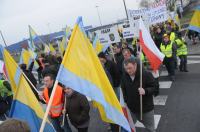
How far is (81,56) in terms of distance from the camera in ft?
13.3

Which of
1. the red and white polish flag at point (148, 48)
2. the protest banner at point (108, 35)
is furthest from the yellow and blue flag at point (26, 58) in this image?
the red and white polish flag at point (148, 48)

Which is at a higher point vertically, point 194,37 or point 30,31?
point 30,31

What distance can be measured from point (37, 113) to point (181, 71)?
8.79 m

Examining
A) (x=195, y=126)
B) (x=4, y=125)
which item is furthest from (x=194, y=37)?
(x=4, y=125)

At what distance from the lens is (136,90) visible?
17.5 ft

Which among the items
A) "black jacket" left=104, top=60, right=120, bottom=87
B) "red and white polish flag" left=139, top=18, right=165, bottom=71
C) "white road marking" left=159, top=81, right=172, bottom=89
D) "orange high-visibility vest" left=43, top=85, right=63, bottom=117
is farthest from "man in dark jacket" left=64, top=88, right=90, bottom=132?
"white road marking" left=159, top=81, right=172, bottom=89

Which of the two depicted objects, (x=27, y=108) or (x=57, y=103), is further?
(x=57, y=103)

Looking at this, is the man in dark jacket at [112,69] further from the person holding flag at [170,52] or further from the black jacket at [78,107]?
the person holding flag at [170,52]

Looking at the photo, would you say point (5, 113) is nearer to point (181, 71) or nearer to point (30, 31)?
point (181, 71)

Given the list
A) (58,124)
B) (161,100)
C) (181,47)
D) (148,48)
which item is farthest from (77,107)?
(181,47)

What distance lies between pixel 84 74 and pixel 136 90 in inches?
61.7

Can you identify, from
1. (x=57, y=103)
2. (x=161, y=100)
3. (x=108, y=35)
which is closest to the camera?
(x=57, y=103)

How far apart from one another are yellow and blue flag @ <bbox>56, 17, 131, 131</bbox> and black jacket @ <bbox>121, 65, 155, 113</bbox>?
1.10m

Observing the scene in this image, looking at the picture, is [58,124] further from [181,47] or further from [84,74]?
[181,47]
